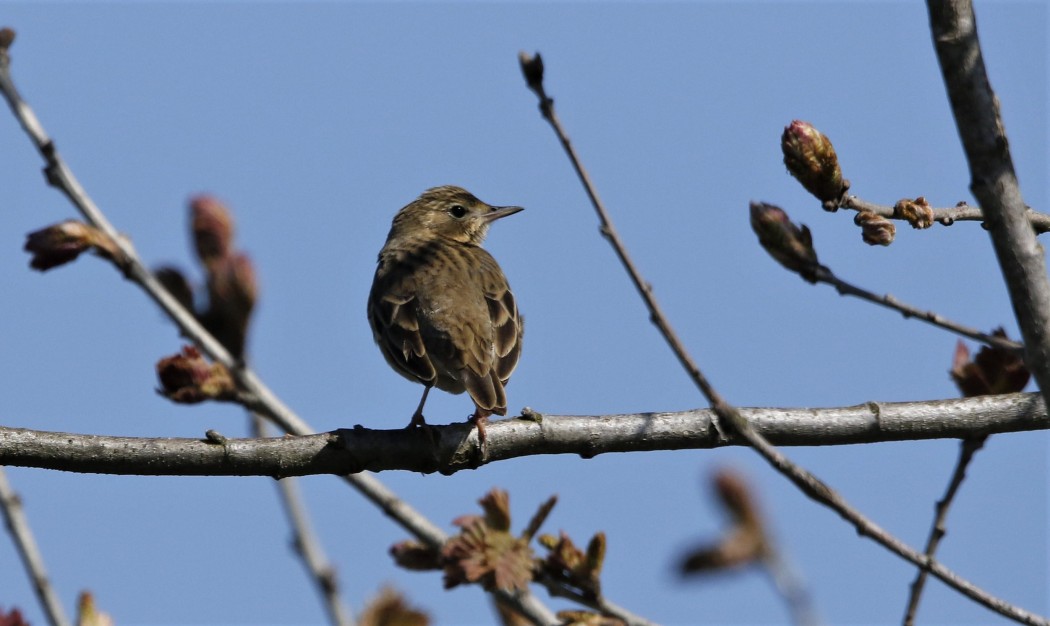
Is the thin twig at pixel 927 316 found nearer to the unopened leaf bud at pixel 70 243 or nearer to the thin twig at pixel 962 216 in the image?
the thin twig at pixel 962 216

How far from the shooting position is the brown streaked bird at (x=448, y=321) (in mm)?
7367

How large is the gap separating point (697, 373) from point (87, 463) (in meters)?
2.63

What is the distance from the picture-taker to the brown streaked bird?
24.2 ft

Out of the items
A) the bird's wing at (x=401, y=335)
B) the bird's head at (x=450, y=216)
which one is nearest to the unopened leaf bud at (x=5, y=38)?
the bird's wing at (x=401, y=335)

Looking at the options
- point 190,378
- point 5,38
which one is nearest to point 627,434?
point 190,378

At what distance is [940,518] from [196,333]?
3843mm

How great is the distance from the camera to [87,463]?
16.2ft

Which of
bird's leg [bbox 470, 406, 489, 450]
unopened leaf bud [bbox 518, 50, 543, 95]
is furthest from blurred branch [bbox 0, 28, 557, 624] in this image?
unopened leaf bud [bbox 518, 50, 543, 95]

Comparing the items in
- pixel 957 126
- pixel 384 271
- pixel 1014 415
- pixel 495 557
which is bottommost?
pixel 495 557

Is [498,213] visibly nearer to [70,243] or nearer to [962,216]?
[70,243]

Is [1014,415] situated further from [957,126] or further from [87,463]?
[87,463]

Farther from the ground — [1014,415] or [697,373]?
[1014,415]

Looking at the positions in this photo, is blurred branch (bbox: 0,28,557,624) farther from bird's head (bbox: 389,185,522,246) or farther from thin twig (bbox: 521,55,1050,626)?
bird's head (bbox: 389,185,522,246)

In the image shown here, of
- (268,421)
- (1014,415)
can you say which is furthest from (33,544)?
(1014,415)
